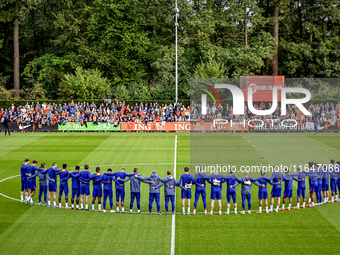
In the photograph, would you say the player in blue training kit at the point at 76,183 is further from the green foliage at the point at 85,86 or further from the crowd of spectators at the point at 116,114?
the green foliage at the point at 85,86

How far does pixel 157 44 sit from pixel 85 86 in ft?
38.2

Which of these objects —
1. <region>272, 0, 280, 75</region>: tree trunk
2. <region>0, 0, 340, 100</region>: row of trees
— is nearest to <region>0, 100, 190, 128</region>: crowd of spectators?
<region>0, 0, 340, 100</region>: row of trees

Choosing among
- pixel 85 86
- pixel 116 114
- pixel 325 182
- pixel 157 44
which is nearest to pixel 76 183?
pixel 325 182

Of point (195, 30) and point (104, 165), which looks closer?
point (104, 165)

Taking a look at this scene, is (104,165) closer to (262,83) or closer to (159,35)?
(262,83)

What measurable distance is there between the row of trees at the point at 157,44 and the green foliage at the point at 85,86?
110 mm

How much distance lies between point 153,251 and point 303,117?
24.4m

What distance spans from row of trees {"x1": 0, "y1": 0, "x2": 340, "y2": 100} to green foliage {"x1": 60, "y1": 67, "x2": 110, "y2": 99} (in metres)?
0.11

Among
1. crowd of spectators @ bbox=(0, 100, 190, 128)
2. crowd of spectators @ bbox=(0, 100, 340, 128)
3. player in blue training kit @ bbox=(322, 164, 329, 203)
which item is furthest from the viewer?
crowd of spectators @ bbox=(0, 100, 190, 128)

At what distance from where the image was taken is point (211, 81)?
41.2 meters

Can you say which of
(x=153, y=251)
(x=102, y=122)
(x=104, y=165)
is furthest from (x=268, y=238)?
(x=102, y=122)

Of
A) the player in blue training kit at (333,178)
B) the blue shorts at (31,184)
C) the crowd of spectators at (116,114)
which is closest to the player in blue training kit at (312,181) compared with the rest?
the player in blue training kit at (333,178)

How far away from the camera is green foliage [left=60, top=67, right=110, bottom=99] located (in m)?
47.8

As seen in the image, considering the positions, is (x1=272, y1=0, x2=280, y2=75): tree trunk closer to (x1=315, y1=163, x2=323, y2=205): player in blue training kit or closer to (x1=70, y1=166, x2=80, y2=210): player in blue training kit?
(x1=315, y1=163, x2=323, y2=205): player in blue training kit
